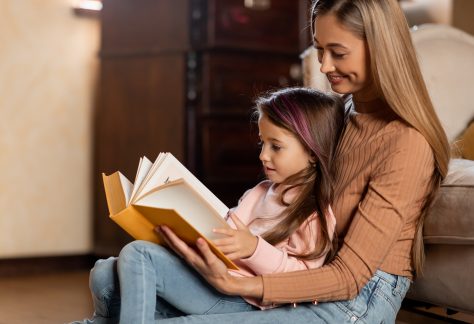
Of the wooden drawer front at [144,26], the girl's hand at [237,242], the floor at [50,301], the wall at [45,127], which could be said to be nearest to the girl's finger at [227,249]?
the girl's hand at [237,242]

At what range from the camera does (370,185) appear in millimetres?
1537

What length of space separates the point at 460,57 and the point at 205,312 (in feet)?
4.29

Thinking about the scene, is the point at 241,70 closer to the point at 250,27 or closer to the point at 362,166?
the point at 250,27

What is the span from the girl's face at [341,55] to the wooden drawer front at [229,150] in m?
1.58

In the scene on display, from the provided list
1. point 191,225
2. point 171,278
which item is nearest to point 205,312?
point 171,278

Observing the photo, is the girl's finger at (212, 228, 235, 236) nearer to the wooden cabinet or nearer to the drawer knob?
the wooden cabinet

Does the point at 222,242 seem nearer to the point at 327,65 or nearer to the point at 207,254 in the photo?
the point at 207,254

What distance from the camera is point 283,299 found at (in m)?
1.46

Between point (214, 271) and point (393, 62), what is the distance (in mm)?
521

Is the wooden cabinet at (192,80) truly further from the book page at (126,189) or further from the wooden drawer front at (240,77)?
the book page at (126,189)

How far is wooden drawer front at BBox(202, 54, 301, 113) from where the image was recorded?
3.16 m

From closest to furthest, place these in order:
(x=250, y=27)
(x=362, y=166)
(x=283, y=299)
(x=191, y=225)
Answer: (x=191, y=225), (x=283, y=299), (x=362, y=166), (x=250, y=27)

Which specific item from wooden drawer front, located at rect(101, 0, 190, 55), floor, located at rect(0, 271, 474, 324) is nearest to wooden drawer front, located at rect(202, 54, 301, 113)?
wooden drawer front, located at rect(101, 0, 190, 55)

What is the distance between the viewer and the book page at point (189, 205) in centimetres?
135
